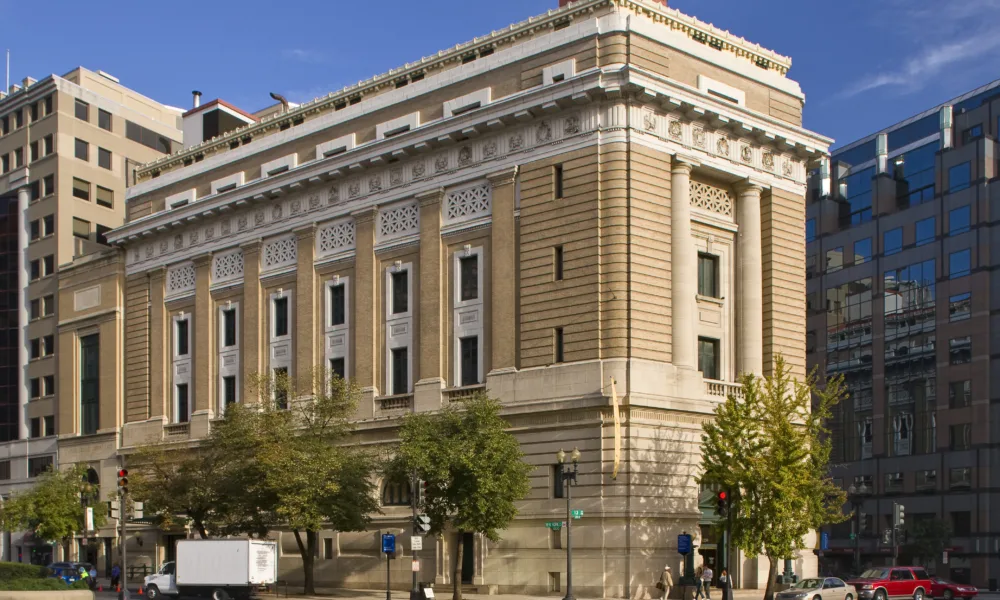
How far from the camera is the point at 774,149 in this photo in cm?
5959

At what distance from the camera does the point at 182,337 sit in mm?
76000

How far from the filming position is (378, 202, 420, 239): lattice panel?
6144cm

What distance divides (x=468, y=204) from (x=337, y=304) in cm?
1067

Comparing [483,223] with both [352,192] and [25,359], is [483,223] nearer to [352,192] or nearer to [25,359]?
[352,192]

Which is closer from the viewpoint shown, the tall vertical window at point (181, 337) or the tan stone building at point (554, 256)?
the tan stone building at point (554, 256)

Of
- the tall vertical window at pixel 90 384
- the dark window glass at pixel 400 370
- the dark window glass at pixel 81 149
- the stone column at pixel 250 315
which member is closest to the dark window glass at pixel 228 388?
the stone column at pixel 250 315

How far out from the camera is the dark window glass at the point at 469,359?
58281mm

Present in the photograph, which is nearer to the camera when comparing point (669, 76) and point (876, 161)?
point (669, 76)

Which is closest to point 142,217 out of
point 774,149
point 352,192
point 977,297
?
point 352,192

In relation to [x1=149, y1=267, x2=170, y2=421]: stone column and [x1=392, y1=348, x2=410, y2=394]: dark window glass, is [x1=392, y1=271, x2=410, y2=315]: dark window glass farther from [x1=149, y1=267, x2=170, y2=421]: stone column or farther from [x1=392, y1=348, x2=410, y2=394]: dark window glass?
[x1=149, y1=267, x2=170, y2=421]: stone column

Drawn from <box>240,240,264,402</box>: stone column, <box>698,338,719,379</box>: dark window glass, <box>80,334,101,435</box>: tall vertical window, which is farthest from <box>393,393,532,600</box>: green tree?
<box>80,334,101,435</box>: tall vertical window

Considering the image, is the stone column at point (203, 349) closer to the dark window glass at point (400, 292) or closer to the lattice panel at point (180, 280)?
the lattice panel at point (180, 280)

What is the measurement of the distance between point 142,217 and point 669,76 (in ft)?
123

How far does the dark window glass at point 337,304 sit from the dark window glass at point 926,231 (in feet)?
168
